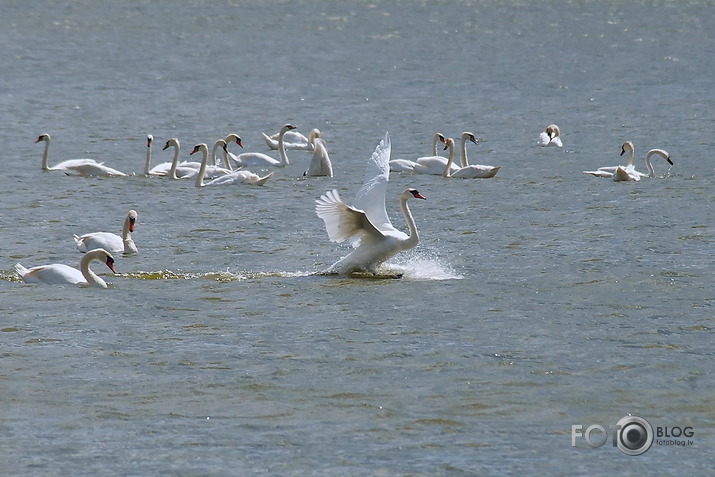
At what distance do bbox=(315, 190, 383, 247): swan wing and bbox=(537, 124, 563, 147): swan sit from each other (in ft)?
33.1

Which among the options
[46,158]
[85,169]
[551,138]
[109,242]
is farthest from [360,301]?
[551,138]

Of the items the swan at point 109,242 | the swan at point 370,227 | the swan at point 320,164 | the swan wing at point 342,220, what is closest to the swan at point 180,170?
the swan at point 320,164

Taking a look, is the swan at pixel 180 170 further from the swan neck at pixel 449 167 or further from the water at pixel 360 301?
the swan neck at pixel 449 167

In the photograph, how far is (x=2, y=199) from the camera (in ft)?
59.4

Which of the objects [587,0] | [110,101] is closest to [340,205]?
[110,101]

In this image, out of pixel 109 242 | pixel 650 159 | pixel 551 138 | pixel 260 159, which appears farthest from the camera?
pixel 551 138

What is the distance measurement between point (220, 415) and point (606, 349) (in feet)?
10.2

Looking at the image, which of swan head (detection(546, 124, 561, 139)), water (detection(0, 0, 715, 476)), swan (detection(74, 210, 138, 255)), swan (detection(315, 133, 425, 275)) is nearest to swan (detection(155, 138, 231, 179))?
water (detection(0, 0, 715, 476))

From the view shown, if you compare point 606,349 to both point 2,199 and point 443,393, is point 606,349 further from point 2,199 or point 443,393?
point 2,199

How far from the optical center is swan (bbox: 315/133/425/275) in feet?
43.6

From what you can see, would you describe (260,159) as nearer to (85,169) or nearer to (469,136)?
(85,169)
